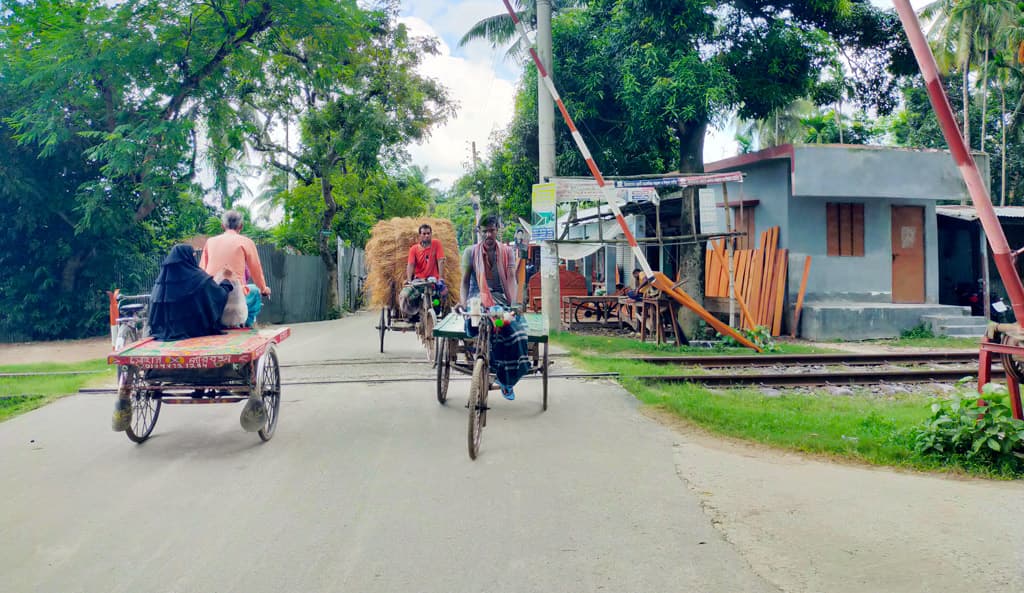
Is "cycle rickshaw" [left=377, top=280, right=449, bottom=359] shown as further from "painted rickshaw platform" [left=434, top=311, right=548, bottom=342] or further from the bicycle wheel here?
the bicycle wheel

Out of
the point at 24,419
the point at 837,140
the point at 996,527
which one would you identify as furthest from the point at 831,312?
the point at 837,140

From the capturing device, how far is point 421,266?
11695 millimetres

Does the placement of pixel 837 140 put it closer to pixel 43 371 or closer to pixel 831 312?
pixel 831 312

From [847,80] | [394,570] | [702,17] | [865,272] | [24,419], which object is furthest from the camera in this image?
[865,272]

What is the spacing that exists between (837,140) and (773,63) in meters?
25.9

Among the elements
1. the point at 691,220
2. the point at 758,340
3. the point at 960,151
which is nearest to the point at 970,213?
the point at 691,220

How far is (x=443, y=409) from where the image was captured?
7539 millimetres

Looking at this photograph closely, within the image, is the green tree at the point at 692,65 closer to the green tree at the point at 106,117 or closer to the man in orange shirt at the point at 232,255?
the green tree at the point at 106,117

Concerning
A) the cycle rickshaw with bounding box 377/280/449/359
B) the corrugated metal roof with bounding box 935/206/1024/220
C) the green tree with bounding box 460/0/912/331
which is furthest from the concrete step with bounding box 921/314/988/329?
the cycle rickshaw with bounding box 377/280/449/359

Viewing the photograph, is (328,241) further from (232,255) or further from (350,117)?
(232,255)

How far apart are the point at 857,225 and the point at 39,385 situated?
54.5 feet

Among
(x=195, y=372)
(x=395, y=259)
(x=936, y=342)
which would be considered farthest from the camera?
(x=936, y=342)

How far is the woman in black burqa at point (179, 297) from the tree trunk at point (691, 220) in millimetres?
10889

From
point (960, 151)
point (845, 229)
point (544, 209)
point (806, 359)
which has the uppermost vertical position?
point (544, 209)
